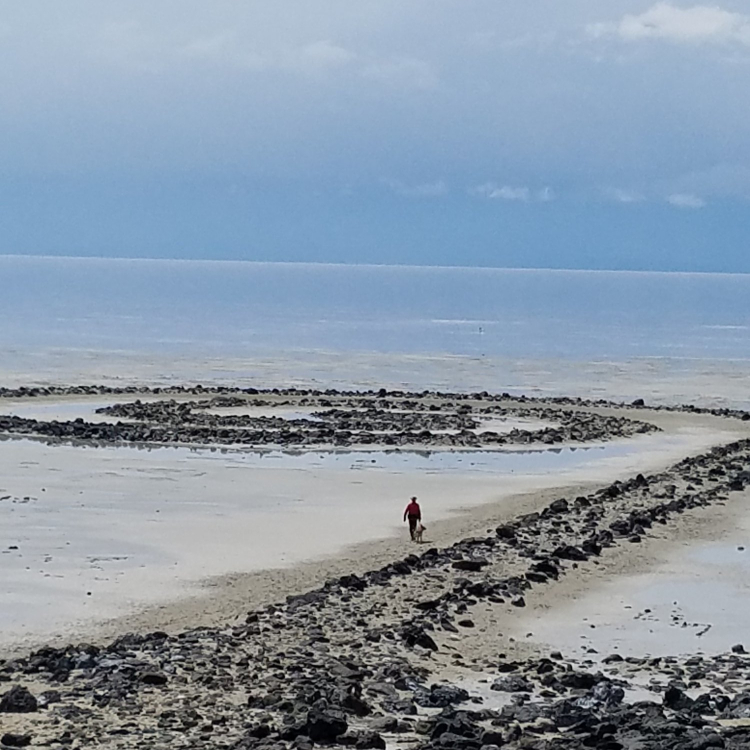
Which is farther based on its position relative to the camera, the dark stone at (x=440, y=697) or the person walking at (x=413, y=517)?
the person walking at (x=413, y=517)

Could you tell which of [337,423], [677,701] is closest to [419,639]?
[677,701]

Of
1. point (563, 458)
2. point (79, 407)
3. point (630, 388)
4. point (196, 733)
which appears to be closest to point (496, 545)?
point (196, 733)

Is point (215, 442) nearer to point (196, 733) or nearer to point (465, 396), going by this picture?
point (465, 396)

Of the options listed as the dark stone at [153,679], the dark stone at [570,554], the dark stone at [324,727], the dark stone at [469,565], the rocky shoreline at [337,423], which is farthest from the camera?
the rocky shoreline at [337,423]

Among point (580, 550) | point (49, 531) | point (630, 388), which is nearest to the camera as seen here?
point (580, 550)

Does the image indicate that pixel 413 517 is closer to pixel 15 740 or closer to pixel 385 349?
pixel 15 740

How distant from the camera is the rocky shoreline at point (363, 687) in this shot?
516 inches

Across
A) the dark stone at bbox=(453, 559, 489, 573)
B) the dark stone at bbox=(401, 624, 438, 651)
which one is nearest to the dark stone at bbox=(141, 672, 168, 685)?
the dark stone at bbox=(401, 624, 438, 651)

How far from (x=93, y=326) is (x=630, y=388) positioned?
222ft

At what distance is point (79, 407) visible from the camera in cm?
5403

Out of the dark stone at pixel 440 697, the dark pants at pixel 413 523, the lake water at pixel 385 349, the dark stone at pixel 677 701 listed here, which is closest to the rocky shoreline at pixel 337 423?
the lake water at pixel 385 349

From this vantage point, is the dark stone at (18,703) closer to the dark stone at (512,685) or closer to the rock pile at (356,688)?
the rock pile at (356,688)

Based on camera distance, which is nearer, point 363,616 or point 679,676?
point 679,676

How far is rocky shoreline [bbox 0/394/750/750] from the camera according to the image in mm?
13102
